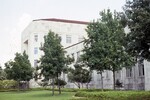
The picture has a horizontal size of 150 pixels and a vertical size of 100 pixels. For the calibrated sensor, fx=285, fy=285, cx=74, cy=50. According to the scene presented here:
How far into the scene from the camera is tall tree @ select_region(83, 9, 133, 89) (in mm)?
27656

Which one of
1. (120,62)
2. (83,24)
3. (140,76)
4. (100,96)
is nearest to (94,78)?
(140,76)

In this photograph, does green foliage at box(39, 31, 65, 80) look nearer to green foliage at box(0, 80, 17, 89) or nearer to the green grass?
the green grass

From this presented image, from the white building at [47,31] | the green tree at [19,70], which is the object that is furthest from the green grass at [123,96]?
the white building at [47,31]

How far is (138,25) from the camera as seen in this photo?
49.0 ft

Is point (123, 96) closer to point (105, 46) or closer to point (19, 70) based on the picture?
point (105, 46)

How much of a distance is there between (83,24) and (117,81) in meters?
38.9

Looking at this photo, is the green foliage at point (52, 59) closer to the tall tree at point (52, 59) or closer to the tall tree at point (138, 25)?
the tall tree at point (52, 59)

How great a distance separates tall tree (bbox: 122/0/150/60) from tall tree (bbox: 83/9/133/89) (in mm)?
10614

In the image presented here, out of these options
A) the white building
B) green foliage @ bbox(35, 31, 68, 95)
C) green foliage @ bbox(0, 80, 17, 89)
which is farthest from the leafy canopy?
the white building

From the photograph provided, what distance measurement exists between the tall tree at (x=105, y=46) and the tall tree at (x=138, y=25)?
1061cm

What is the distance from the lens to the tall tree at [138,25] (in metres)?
14.8

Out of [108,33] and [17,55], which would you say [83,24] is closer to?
[17,55]

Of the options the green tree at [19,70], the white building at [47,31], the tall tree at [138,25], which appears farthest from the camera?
the white building at [47,31]

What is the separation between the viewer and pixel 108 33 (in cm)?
2816
